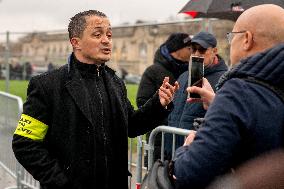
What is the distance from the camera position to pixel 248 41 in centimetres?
202

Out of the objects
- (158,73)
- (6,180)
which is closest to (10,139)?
(6,180)

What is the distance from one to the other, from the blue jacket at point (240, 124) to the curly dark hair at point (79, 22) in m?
1.34

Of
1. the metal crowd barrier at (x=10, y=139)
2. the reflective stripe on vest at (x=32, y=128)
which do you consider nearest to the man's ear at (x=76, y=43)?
the reflective stripe on vest at (x=32, y=128)

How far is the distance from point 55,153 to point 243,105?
1442mm

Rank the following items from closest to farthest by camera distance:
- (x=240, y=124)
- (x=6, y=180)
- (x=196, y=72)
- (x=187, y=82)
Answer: (x=240, y=124), (x=196, y=72), (x=187, y=82), (x=6, y=180)

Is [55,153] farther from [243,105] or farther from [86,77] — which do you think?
[243,105]

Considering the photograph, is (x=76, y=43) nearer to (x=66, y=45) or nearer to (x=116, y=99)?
(x=116, y=99)

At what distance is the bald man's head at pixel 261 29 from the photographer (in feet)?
6.54

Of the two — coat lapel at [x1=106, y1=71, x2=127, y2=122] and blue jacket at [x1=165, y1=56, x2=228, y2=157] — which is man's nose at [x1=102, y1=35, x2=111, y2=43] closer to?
coat lapel at [x1=106, y1=71, x2=127, y2=122]

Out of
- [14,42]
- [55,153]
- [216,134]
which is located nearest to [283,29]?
[216,134]

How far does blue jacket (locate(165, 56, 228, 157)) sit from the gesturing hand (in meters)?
0.73

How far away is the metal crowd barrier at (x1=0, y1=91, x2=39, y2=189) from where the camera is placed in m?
5.48

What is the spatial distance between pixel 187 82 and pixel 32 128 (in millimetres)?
1689

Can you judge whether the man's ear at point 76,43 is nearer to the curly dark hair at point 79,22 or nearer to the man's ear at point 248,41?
the curly dark hair at point 79,22
